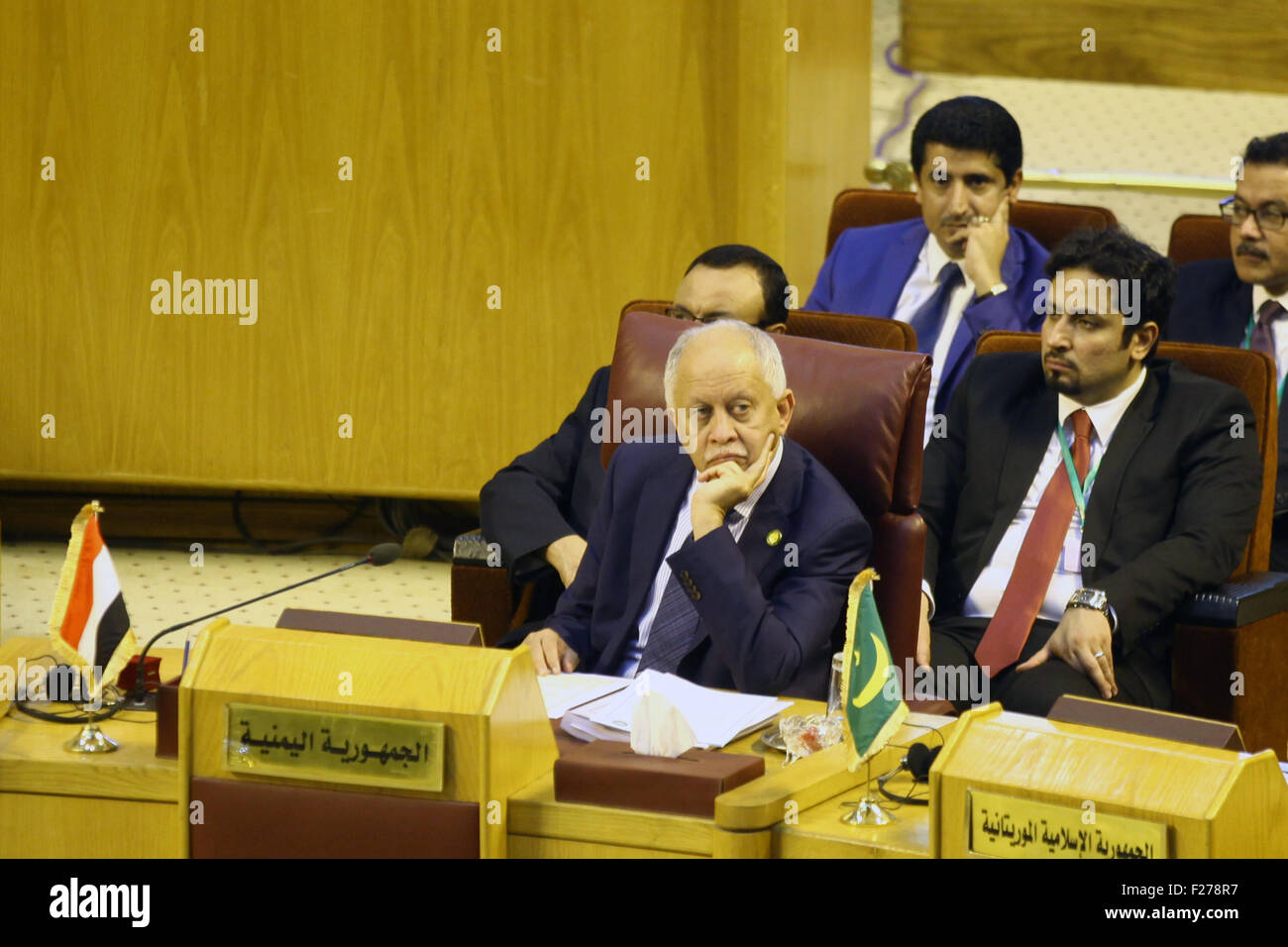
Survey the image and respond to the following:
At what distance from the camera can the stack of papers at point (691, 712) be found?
2051mm

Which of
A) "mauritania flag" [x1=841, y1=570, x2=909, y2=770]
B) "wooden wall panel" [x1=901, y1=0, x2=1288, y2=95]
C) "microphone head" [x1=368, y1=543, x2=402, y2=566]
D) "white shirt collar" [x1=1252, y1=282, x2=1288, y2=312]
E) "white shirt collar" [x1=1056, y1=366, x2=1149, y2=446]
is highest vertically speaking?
"wooden wall panel" [x1=901, y1=0, x2=1288, y2=95]

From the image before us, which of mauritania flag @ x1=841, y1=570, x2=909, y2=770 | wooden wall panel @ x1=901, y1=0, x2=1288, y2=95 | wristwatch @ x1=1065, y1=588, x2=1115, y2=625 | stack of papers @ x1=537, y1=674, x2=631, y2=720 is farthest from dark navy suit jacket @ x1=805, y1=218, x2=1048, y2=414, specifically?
wooden wall panel @ x1=901, y1=0, x2=1288, y2=95

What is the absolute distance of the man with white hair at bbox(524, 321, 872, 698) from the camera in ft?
8.07

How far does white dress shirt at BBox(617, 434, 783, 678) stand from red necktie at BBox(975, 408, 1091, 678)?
61cm

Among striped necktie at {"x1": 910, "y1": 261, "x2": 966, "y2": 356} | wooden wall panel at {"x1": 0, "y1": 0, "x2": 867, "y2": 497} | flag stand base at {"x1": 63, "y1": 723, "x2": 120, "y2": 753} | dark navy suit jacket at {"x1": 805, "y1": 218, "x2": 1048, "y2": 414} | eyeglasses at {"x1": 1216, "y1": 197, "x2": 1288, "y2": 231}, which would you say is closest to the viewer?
flag stand base at {"x1": 63, "y1": 723, "x2": 120, "y2": 753}

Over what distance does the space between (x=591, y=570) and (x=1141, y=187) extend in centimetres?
336

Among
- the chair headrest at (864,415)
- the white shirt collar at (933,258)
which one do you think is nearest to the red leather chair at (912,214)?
the white shirt collar at (933,258)

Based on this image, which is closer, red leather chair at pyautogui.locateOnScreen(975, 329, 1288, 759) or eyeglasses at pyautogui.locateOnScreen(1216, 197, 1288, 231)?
red leather chair at pyautogui.locateOnScreen(975, 329, 1288, 759)

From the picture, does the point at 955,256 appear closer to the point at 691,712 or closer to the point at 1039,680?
the point at 1039,680

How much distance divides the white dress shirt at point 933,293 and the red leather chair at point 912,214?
0.22 metres

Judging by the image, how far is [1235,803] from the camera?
4.91 ft

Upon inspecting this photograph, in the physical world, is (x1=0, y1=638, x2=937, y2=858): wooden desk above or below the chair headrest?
below

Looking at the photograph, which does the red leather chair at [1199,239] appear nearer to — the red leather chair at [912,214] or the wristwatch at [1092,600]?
the red leather chair at [912,214]

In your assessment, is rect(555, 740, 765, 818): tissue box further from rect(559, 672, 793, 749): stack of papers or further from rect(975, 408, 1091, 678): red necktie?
rect(975, 408, 1091, 678): red necktie
